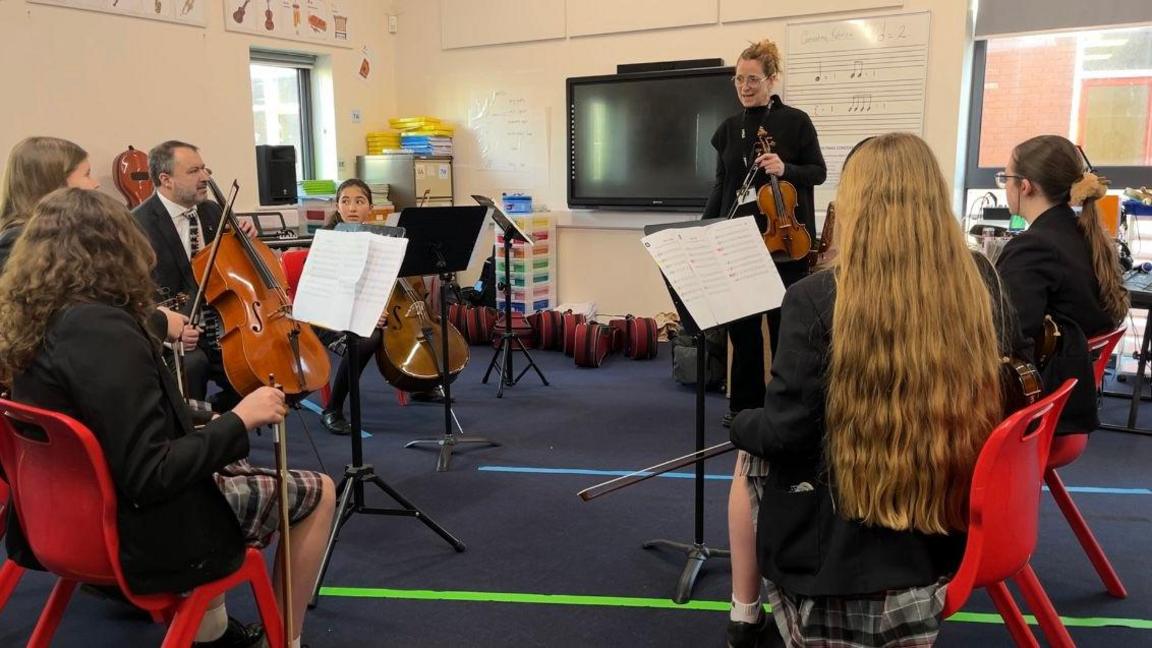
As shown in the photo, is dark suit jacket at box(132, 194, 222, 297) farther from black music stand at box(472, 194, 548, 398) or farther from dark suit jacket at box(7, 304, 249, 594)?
dark suit jacket at box(7, 304, 249, 594)

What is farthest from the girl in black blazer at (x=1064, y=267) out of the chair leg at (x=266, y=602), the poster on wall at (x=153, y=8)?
the poster on wall at (x=153, y=8)

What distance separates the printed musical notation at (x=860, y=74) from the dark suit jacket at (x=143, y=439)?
4347mm

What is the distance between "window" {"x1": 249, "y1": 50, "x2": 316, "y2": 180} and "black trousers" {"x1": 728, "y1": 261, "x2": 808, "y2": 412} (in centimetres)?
402

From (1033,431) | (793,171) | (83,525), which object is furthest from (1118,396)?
(83,525)

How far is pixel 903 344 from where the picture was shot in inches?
55.5

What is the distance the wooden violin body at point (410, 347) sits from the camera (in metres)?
3.73

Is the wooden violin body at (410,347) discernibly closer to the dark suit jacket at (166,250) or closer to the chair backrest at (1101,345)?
the dark suit jacket at (166,250)

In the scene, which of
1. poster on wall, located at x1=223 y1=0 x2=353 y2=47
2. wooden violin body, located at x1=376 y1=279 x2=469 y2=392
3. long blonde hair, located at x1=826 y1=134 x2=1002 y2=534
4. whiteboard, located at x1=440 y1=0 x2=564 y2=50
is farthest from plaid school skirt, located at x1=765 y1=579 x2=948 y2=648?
poster on wall, located at x1=223 y1=0 x2=353 y2=47

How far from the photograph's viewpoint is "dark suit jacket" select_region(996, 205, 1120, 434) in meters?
2.13

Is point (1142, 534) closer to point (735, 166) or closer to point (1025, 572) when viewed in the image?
point (1025, 572)

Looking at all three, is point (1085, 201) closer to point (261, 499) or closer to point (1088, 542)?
point (1088, 542)

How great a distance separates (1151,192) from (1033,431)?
347 cm

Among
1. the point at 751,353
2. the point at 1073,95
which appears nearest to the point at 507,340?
the point at 751,353

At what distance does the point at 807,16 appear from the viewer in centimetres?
507
